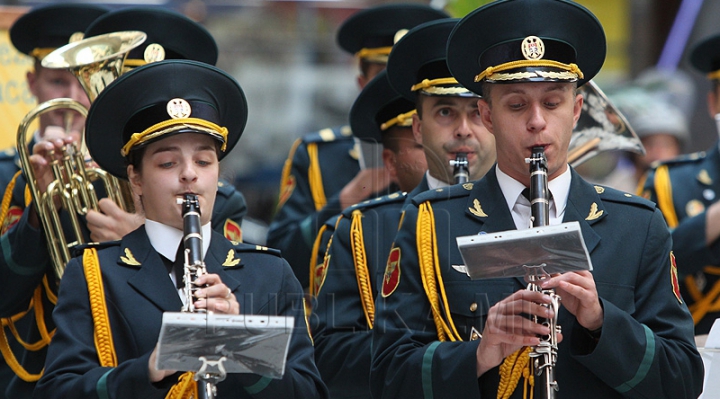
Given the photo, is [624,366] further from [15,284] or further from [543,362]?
[15,284]

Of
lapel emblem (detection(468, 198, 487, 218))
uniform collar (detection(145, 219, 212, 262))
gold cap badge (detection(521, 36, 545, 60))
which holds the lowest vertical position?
uniform collar (detection(145, 219, 212, 262))

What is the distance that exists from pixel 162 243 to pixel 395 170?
78.3 inches

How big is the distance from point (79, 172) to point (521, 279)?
2458mm

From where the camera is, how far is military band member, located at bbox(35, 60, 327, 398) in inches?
171

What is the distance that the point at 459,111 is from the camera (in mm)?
5867

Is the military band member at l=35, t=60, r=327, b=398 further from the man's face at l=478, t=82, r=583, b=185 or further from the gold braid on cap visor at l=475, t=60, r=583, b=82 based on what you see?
the gold braid on cap visor at l=475, t=60, r=583, b=82

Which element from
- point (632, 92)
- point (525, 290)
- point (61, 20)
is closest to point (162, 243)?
point (525, 290)

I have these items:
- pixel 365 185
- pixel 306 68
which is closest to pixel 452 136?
pixel 365 185

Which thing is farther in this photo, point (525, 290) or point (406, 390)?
point (406, 390)

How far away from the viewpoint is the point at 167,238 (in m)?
4.69

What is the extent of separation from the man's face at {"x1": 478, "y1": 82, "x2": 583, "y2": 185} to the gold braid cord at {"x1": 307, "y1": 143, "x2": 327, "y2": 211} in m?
3.19

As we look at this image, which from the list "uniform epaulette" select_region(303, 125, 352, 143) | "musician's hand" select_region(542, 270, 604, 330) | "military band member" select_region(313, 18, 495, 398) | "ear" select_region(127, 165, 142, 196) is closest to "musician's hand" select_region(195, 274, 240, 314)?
"ear" select_region(127, 165, 142, 196)

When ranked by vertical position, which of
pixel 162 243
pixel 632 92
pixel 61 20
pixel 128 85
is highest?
pixel 632 92

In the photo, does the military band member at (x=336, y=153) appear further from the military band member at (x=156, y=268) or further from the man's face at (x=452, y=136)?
the military band member at (x=156, y=268)
